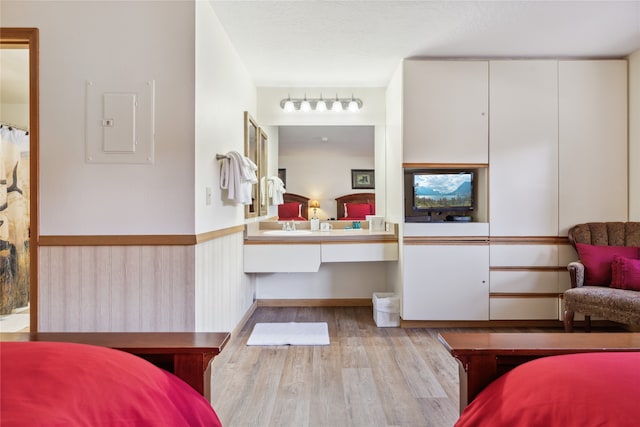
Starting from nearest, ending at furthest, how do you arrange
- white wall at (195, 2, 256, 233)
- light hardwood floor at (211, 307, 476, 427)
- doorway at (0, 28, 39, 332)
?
light hardwood floor at (211, 307, 476, 427) → white wall at (195, 2, 256, 233) → doorway at (0, 28, 39, 332)

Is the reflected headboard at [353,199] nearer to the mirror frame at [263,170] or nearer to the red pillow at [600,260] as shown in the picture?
the mirror frame at [263,170]

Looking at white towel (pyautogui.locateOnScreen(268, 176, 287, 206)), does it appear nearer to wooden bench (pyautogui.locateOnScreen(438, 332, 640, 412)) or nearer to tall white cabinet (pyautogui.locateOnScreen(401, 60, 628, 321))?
tall white cabinet (pyautogui.locateOnScreen(401, 60, 628, 321))

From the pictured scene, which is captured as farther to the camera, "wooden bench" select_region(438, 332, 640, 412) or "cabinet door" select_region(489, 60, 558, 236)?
"cabinet door" select_region(489, 60, 558, 236)

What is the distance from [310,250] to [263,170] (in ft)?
3.53

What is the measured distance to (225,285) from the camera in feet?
9.36

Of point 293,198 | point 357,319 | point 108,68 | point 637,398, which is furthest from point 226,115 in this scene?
point 637,398

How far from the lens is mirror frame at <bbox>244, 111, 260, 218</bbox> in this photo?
3.49 m

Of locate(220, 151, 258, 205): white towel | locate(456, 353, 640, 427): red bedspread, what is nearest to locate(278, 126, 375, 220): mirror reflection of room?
locate(220, 151, 258, 205): white towel

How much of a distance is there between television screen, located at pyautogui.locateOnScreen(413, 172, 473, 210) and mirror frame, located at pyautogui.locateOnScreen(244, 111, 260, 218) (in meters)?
1.53

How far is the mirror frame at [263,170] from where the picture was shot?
12.9ft

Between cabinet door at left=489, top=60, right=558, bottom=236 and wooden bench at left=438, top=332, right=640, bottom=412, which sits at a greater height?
cabinet door at left=489, top=60, right=558, bottom=236

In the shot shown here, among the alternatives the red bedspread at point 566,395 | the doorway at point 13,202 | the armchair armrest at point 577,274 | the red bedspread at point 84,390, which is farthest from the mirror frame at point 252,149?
the red bedspread at point 566,395

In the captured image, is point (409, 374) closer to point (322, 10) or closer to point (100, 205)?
point (100, 205)

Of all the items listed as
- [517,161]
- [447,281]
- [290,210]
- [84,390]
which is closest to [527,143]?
[517,161]
